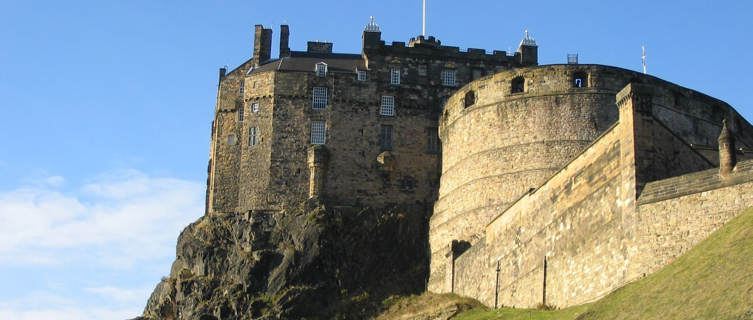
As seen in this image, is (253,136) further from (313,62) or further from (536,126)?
(536,126)

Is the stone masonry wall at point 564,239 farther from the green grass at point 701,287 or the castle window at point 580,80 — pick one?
the castle window at point 580,80

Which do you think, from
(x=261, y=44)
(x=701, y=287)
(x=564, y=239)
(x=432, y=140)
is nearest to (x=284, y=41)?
(x=261, y=44)

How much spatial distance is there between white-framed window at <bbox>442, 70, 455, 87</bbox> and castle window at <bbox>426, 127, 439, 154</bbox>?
2722 mm

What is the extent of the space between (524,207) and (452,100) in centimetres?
1331

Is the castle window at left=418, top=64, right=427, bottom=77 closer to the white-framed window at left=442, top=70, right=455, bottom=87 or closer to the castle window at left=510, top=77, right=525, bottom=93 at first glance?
the white-framed window at left=442, top=70, right=455, bottom=87

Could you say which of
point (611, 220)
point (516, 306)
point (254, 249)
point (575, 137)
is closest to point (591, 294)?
point (611, 220)

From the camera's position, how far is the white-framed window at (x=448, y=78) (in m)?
56.0

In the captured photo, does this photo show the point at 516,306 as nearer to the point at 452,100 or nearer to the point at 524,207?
the point at 524,207

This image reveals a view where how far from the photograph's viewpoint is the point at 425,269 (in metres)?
51.5

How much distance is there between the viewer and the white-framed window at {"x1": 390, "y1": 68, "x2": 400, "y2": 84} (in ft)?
184

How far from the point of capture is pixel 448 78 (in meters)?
56.1

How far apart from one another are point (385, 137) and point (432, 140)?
2.45 meters

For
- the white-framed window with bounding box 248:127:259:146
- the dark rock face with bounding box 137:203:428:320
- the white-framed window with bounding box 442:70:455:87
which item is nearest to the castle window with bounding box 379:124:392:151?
the dark rock face with bounding box 137:203:428:320

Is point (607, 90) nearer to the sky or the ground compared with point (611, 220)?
nearer to the sky
